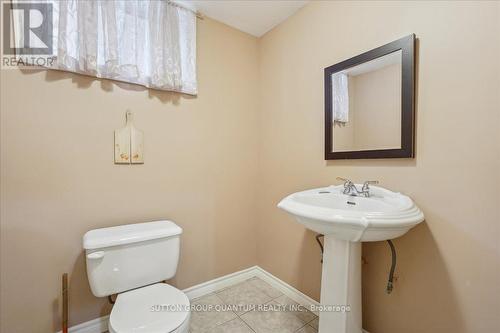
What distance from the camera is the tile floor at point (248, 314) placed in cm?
155

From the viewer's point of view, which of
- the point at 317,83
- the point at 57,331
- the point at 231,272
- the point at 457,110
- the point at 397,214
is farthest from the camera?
the point at 231,272

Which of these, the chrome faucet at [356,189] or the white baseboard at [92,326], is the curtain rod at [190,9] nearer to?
the chrome faucet at [356,189]

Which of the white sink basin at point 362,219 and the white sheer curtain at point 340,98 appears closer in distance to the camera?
the white sink basin at point 362,219

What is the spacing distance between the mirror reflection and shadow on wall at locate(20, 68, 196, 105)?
44.6 inches

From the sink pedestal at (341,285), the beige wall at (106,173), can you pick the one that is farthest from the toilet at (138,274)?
the sink pedestal at (341,285)

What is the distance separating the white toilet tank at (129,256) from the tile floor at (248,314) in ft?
1.68

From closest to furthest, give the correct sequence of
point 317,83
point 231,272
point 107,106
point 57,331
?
point 57,331
point 107,106
point 317,83
point 231,272

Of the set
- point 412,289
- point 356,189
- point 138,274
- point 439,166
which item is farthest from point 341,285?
point 138,274

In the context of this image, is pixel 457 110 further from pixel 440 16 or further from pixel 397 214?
pixel 397 214

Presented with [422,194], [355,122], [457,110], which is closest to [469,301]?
[422,194]

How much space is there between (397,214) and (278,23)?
1.82 metres

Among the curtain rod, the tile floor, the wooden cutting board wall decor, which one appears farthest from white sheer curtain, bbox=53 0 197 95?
the tile floor

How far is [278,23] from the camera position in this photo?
6.54ft

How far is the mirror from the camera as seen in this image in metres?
1.22
